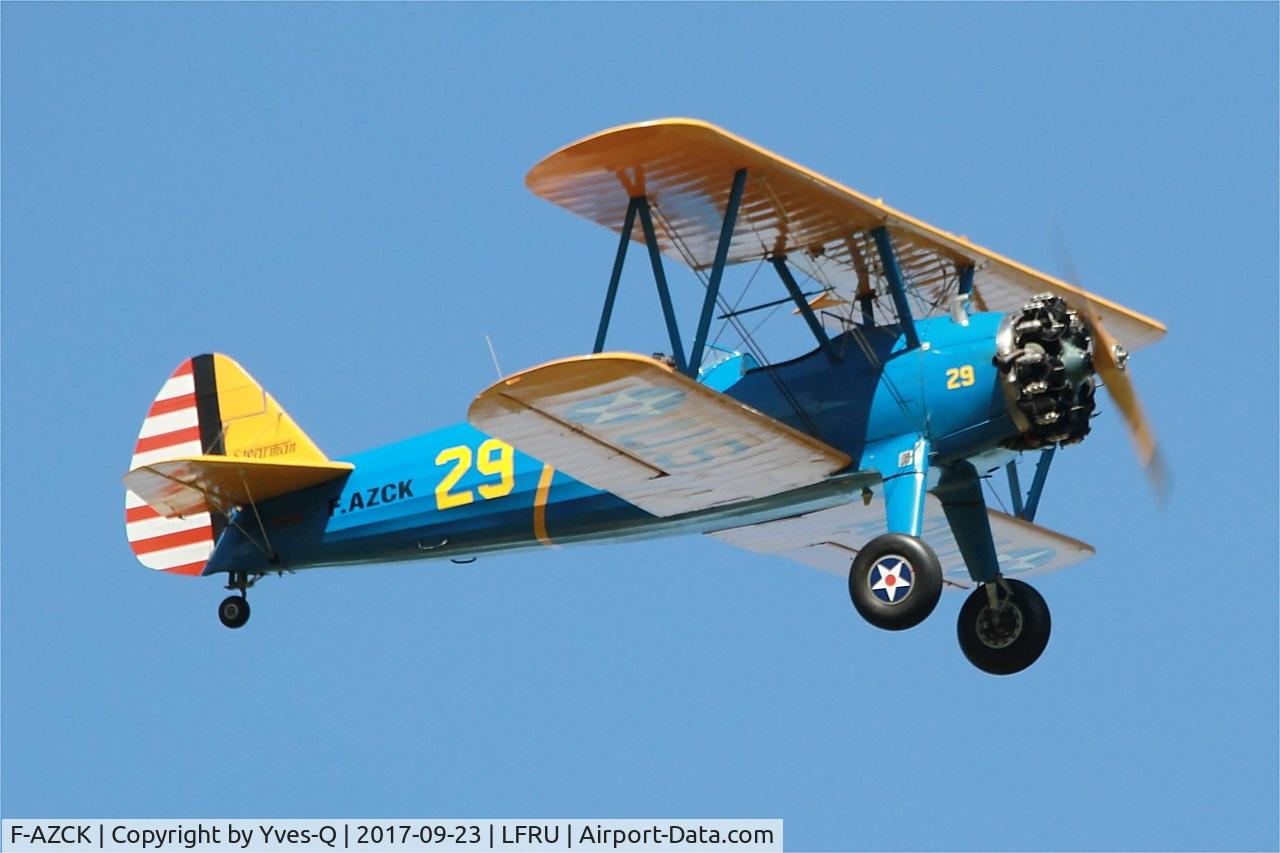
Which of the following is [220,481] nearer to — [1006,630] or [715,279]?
[715,279]

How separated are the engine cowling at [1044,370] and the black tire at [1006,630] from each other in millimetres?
1437

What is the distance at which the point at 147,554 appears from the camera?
1988 cm

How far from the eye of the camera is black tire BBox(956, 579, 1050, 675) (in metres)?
16.8

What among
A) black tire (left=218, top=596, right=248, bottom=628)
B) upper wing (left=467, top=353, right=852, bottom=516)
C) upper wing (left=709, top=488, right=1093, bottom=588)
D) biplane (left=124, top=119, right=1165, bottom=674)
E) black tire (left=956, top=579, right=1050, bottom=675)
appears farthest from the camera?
black tire (left=218, top=596, right=248, bottom=628)

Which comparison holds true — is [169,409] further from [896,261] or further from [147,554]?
[896,261]

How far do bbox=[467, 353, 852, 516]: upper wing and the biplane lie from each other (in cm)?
2

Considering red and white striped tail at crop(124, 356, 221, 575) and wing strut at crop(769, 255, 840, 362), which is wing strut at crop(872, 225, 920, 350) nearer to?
wing strut at crop(769, 255, 840, 362)

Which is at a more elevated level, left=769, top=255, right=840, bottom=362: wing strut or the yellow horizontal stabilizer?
left=769, top=255, right=840, bottom=362: wing strut

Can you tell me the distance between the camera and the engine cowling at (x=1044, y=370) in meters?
15.7

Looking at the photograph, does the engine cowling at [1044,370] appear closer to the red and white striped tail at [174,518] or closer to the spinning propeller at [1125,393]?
the spinning propeller at [1125,393]

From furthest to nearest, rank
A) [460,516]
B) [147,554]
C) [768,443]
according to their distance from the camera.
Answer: [147,554] → [460,516] → [768,443]

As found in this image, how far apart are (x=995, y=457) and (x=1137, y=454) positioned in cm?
99

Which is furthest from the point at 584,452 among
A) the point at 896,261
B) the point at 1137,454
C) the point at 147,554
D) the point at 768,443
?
the point at 147,554

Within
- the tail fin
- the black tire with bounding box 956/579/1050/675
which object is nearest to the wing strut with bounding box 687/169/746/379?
the black tire with bounding box 956/579/1050/675
